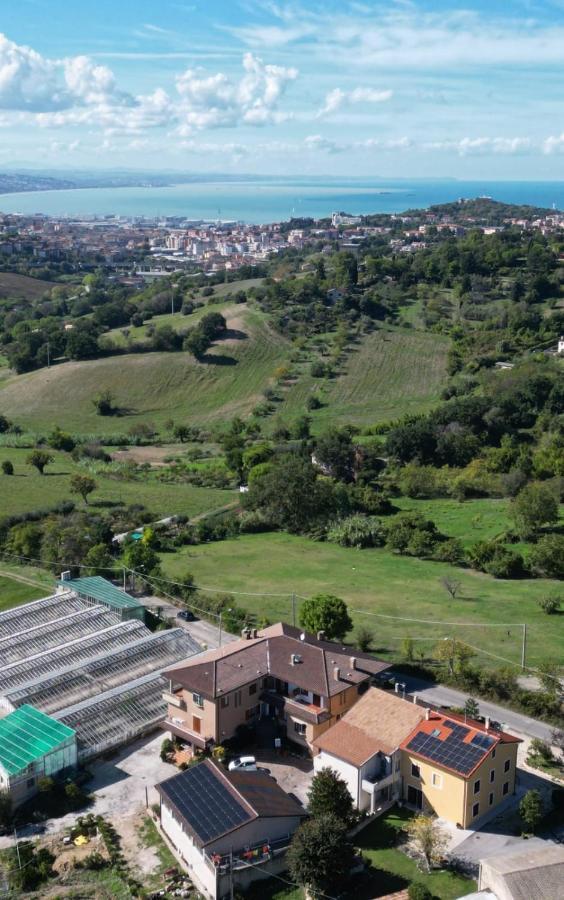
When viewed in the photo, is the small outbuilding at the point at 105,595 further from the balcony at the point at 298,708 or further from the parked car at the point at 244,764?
the parked car at the point at 244,764

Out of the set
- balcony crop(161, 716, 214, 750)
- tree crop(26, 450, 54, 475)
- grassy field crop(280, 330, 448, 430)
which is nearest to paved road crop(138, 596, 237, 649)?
balcony crop(161, 716, 214, 750)

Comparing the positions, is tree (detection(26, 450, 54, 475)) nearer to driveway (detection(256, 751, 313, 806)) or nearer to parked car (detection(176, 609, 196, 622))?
parked car (detection(176, 609, 196, 622))

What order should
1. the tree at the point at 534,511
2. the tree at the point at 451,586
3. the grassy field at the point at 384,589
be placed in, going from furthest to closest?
the tree at the point at 534,511 → the tree at the point at 451,586 → the grassy field at the point at 384,589

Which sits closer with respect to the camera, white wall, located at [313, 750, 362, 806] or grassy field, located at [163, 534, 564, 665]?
white wall, located at [313, 750, 362, 806]

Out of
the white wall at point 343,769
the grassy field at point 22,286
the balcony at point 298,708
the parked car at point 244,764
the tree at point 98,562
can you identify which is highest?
the grassy field at point 22,286

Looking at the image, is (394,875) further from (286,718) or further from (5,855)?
(5,855)

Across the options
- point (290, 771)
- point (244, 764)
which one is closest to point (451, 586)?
point (290, 771)

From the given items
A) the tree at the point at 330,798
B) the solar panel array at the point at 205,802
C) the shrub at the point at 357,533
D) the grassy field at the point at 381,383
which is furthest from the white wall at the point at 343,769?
the grassy field at the point at 381,383

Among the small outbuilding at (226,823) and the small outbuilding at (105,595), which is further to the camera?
the small outbuilding at (105,595)
